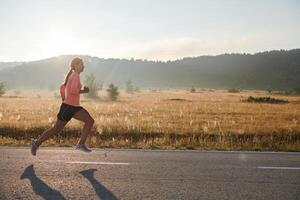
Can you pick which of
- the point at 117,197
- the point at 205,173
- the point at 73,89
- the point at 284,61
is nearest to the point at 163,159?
the point at 205,173

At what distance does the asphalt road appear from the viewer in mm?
6191

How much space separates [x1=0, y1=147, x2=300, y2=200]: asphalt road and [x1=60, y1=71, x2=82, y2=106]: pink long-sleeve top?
1178 millimetres

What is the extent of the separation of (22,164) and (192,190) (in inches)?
140

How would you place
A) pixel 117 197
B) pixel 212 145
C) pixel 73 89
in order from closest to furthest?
pixel 117 197 → pixel 73 89 → pixel 212 145

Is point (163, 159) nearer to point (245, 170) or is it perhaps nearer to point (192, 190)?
point (245, 170)

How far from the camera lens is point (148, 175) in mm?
7422

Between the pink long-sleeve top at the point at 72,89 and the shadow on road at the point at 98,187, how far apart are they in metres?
1.80

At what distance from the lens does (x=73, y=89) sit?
8922 mm

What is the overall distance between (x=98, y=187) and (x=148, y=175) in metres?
1.16

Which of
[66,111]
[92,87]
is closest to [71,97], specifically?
[66,111]

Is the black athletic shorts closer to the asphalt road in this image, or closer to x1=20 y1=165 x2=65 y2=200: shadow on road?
the asphalt road

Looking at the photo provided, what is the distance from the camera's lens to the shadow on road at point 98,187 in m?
6.01

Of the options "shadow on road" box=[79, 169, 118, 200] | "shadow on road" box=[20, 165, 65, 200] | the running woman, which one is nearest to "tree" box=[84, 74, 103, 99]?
the running woman

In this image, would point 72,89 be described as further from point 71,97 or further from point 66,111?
Result: point 66,111
